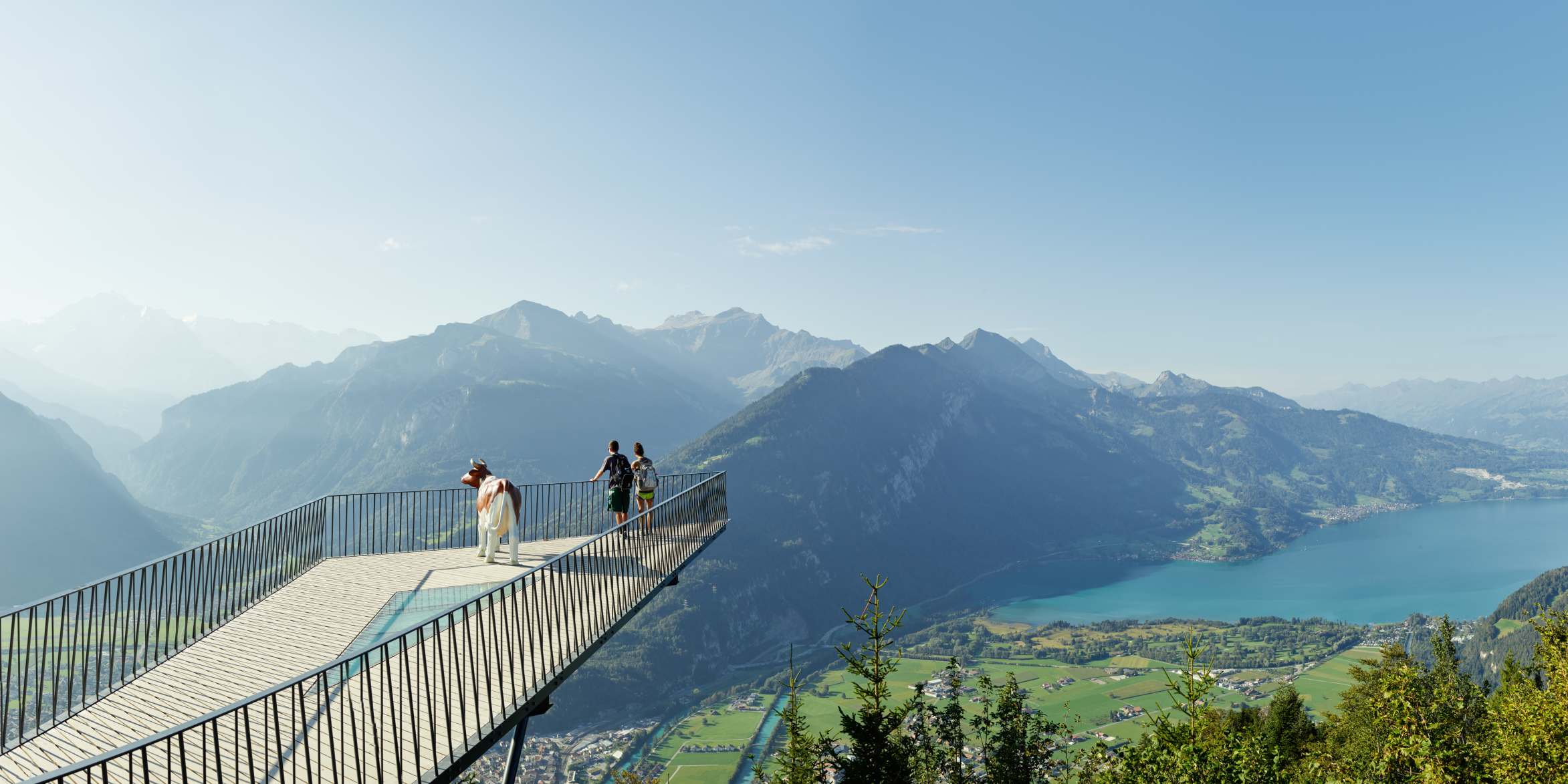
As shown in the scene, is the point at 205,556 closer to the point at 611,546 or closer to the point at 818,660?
the point at 611,546

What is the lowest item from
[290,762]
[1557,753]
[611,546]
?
[1557,753]

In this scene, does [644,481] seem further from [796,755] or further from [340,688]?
[340,688]

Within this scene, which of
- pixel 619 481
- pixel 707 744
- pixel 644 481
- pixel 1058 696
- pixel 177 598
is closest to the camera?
pixel 177 598

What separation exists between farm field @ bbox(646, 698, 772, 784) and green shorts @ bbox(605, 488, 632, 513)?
102434mm

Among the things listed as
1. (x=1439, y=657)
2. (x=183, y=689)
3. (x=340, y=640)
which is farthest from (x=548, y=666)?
(x=1439, y=657)

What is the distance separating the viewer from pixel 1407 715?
595 inches

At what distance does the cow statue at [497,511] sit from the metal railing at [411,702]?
2.03 meters

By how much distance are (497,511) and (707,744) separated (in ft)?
414

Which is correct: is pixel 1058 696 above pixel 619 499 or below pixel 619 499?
below

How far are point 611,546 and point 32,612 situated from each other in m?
7.76

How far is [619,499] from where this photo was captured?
1692cm

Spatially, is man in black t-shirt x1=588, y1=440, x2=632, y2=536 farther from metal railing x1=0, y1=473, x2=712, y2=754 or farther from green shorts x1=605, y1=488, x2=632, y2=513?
metal railing x1=0, y1=473, x2=712, y2=754

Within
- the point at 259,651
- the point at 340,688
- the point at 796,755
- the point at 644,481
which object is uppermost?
the point at 644,481

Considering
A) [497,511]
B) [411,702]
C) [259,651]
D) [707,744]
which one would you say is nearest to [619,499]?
[497,511]
